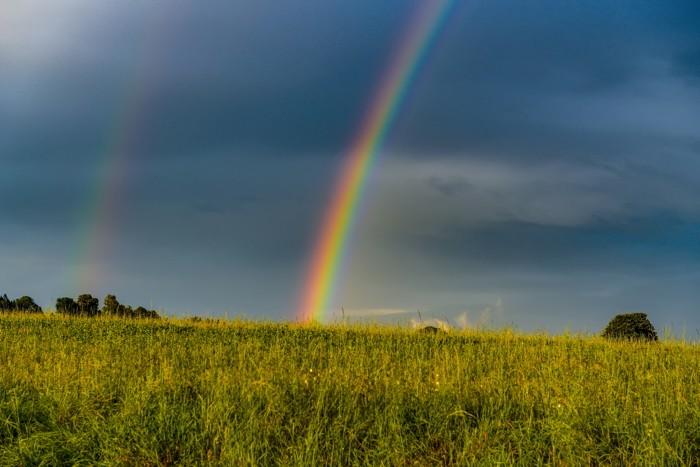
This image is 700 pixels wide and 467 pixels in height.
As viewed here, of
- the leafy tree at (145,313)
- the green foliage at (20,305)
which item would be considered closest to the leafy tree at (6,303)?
the green foliage at (20,305)

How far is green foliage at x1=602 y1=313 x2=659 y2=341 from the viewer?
24.7 metres

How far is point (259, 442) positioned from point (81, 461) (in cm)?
212

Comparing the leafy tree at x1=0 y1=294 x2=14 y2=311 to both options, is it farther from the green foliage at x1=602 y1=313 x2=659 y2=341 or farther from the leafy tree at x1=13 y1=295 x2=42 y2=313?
the green foliage at x1=602 y1=313 x2=659 y2=341

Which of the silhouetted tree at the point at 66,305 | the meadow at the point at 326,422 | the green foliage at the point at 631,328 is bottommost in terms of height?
the meadow at the point at 326,422

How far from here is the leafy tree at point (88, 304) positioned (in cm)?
2955

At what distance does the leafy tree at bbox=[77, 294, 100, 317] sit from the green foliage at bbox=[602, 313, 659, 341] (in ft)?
69.5

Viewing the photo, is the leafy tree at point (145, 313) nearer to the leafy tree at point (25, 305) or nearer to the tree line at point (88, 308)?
the tree line at point (88, 308)

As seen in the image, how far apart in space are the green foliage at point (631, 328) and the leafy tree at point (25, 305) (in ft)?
79.7

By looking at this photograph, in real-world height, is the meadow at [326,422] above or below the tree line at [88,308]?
below

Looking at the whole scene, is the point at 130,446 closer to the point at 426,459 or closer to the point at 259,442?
the point at 259,442

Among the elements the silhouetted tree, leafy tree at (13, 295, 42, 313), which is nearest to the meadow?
the silhouetted tree

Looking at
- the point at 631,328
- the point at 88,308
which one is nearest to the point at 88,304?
the point at 88,308

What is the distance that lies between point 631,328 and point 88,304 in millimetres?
22367

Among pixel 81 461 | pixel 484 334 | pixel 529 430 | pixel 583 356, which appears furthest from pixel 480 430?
pixel 484 334
